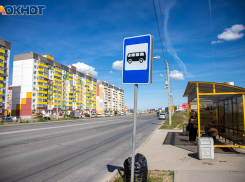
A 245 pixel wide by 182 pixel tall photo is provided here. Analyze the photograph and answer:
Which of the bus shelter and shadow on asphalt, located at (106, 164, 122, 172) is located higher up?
the bus shelter

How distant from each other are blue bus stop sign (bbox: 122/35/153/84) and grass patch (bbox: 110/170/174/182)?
2.35 metres

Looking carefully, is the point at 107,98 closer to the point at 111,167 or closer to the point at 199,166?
the point at 111,167

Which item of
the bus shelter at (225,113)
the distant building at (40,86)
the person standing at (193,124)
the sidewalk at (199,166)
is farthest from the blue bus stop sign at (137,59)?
the distant building at (40,86)

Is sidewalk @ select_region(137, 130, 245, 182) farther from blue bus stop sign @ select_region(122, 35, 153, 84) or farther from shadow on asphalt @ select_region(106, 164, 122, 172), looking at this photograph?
blue bus stop sign @ select_region(122, 35, 153, 84)

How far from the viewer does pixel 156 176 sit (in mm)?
4871

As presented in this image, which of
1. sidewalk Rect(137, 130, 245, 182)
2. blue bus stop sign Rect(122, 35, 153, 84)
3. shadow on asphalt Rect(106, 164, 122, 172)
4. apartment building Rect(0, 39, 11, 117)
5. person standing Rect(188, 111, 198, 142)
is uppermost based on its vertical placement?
apartment building Rect(0, 39, 11, 117)

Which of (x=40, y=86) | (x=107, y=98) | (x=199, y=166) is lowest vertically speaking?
(x=199, y=166)

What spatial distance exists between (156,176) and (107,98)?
156 m

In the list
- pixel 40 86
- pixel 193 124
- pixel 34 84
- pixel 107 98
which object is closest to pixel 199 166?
pixel 193 124

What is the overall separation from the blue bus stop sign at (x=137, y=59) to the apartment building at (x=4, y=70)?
77.8m

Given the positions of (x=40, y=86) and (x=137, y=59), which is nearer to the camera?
(x=137, y=59)

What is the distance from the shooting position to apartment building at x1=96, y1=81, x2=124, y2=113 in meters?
150

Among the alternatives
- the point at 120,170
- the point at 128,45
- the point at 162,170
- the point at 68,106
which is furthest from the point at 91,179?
the point at 68,106

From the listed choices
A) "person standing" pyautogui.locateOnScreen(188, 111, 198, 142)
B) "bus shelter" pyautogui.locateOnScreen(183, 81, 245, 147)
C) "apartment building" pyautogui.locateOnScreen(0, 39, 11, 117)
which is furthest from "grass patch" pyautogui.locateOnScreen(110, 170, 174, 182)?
"apartment building" pyautogui.locateOnScreen(0, 39, 11, 117)
